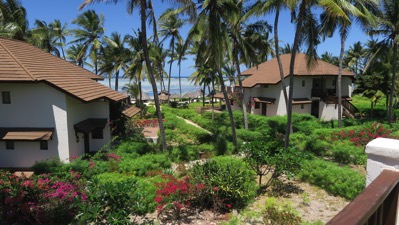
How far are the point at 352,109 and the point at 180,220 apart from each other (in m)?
29.7

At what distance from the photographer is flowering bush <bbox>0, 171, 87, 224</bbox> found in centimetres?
883

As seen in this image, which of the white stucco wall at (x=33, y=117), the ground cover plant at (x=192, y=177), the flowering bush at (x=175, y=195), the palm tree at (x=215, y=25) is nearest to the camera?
the ground cover plant at (x=192, y=177)

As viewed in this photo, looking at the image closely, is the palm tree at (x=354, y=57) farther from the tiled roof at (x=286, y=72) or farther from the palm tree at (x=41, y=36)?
the palm tree at (x=41, y=36)

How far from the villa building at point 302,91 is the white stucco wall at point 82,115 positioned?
56.6 feet

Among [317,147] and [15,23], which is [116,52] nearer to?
[15,23]

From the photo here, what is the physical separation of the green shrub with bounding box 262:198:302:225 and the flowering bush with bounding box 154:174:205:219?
228cm

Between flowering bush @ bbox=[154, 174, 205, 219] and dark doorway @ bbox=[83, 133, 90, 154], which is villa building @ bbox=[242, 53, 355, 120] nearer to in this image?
dark doorway @ bbox=[83, 133, 90, 154]

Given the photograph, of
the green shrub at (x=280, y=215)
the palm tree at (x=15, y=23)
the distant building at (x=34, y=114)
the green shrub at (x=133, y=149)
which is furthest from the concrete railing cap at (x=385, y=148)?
the palm tree at (x=15, y=23)

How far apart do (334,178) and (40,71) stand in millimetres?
15444

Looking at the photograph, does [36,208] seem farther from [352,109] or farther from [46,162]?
[352,109]

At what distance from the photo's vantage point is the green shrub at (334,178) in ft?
34.7

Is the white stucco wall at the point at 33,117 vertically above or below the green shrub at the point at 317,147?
above

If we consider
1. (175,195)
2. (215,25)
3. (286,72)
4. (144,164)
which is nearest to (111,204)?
(175,195)

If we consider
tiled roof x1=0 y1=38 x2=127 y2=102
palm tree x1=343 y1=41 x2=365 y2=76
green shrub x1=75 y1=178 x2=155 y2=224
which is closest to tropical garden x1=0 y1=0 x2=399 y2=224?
green shrub x1=75 y1=178 x2=155 y2=224
